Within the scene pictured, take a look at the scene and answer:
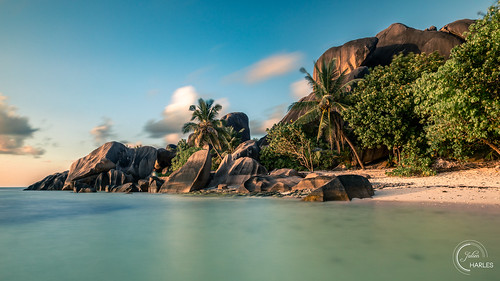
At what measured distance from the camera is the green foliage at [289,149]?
914 inches

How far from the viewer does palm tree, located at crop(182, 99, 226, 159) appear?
26.9 metres

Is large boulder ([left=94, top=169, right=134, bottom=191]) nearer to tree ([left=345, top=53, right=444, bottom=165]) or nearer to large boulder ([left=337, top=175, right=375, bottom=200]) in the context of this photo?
tree ([left=345, top=53, right=444, bottom=165])

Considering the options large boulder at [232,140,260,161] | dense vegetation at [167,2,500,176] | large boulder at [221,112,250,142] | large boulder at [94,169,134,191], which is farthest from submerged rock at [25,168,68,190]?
large boulder at [221,112,250,142]

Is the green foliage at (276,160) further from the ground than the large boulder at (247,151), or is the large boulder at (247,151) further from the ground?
the large boulder at (247,151)

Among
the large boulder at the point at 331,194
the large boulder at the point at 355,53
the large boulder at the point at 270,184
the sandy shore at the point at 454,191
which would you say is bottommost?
the sandy shore at the point at 454,191

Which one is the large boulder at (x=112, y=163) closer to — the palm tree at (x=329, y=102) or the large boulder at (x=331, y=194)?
the palm tree at (x=329, y=102)

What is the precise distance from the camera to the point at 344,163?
23031 mm

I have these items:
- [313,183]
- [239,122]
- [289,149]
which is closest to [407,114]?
[313,183]

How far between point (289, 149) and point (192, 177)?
9.77 metres

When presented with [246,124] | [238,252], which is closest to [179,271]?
[238,252]

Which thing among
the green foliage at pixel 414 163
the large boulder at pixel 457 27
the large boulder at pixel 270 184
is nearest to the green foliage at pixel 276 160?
the large boulder at pixel 270 184

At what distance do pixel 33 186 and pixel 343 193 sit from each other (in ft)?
118

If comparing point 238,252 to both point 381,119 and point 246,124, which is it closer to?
point 381,119

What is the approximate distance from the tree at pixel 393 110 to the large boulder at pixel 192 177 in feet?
33.1
